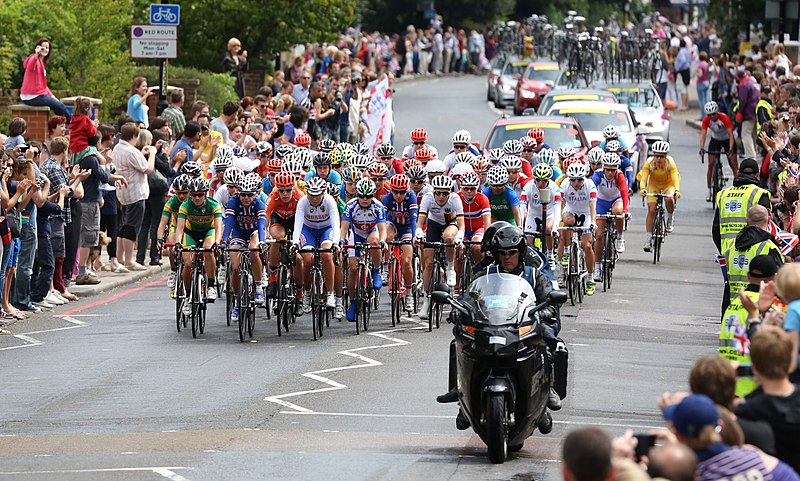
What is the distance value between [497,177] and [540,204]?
5.29 ft

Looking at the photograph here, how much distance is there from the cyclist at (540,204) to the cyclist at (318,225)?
2.89 m

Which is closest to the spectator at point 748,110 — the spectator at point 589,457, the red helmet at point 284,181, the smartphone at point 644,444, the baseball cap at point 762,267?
the red helmet at point 284,181

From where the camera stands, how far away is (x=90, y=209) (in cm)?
2222

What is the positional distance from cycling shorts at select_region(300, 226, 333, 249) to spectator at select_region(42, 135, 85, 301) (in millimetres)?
3201

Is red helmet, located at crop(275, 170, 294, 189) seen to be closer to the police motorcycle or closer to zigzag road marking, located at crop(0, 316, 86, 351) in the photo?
zigzag road marking, located at crop(0, 316, 86, 351)

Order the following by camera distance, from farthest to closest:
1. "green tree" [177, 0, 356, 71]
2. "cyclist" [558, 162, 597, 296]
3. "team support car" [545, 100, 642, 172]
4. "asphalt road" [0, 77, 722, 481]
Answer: "green tree" [177, 0, 356, 71]
"team support car" [545, 100, 642, 172]
"cyclist" [558, 162, 597, 296]
"asphalt road" [0, 77, 722, 481]

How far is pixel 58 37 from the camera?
32.0 meters

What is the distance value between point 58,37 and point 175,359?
52.3 ft

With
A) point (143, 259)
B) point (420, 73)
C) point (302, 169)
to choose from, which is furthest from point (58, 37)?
point (420, 73)

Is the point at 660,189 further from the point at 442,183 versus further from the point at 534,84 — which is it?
the point at 534,84

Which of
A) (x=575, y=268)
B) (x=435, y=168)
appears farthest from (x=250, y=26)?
(x=575, y=268)

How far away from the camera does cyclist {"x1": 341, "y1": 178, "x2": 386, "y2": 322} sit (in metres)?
19.8

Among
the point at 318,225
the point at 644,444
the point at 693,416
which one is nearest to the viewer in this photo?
the point at 693,416

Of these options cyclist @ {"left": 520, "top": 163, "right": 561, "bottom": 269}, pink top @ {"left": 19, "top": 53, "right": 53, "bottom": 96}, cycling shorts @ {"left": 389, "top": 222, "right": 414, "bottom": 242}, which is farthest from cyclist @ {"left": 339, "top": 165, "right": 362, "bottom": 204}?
pink top @ {"left": 19, "top": 53, "right": 53, "bottom": 96}
